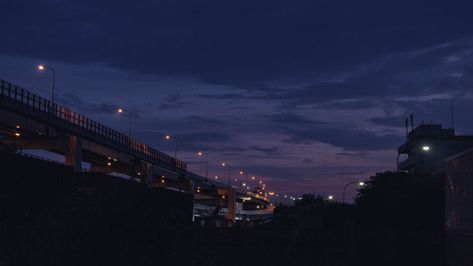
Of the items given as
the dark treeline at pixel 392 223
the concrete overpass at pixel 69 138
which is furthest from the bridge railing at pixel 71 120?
the dark treeline at pixel 392 223

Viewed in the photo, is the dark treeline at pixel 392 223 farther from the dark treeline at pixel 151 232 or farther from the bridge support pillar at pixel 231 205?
the bridge support pillar at pixel 231 205

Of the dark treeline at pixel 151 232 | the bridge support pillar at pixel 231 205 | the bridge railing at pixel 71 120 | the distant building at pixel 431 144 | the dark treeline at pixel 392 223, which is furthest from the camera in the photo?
the bridge support pillar at pixel 231 205

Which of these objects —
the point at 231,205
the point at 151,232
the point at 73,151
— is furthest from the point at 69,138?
the point at 231,205

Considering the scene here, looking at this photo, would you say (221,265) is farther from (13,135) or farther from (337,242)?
(13,135)

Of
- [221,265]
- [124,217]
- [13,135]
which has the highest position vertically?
[13,135]

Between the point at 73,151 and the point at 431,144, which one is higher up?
the point at 431,144

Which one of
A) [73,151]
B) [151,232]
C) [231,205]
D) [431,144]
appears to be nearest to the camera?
[151,232]

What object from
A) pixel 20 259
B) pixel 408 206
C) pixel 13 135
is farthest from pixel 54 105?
pixel 20 259

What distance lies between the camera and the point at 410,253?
2739cm

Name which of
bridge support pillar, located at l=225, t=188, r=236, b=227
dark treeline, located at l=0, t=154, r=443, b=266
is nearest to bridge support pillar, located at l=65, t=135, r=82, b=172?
dark treeline, located at l=0, t=154, r=443, b=266

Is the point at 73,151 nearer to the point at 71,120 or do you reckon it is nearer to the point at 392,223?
the point at 71,120

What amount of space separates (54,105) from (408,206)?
40806mm

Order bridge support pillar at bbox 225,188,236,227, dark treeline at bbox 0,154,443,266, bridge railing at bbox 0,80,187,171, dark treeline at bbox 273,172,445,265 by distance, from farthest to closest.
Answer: bridge support pillar at bbox 225,188,236,227 < bridge railing at bbox 0,80,187,171 < dark treeline at bbox 273,172,445,265 < dark treeline at bbox 0,154,443,266

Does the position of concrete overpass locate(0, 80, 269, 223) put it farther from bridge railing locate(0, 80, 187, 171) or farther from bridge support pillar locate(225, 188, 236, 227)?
bridge support pillar locate(225, 188, 236, 227)
